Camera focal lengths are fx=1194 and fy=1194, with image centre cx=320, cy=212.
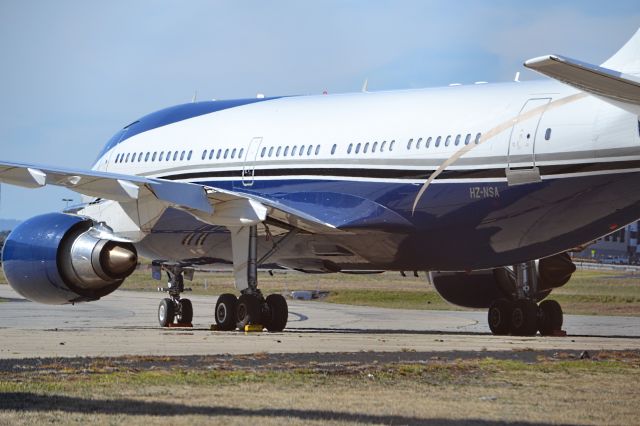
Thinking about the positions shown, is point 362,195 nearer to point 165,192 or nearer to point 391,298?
point 165,192

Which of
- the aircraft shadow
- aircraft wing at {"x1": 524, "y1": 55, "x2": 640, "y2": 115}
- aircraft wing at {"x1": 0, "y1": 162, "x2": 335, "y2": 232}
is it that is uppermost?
aircraft wing at {"x1": 524, "y1": 55, "x2": 640, "y2": 115}

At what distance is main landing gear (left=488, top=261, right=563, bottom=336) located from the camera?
2167cm

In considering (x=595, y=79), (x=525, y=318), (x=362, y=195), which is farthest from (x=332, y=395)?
(x=525, y=318)

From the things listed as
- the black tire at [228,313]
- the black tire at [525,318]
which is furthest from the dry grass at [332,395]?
the black tire at [228,313]

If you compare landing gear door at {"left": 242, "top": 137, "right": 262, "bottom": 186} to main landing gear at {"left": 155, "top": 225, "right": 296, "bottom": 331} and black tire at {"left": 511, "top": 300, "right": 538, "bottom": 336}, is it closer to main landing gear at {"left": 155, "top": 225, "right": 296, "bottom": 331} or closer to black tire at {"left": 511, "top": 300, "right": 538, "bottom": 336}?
main landing gear at {"left": 155, "top": 225, "right": 296, "bottom": 331}

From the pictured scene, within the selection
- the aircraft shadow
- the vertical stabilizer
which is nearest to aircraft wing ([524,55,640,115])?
the vertical stabilizer

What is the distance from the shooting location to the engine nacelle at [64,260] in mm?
21531

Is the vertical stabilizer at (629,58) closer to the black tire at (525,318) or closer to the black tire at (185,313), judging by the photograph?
the black tire at (525,318)

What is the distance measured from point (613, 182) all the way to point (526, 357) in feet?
13.5

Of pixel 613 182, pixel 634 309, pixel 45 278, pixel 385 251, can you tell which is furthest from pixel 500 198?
pixel 634 309

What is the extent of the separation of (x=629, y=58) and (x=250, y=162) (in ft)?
26.2

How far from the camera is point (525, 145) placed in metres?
18.7

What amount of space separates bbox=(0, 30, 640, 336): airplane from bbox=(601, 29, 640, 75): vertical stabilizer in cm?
3

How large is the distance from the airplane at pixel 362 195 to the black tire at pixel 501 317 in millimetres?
37
